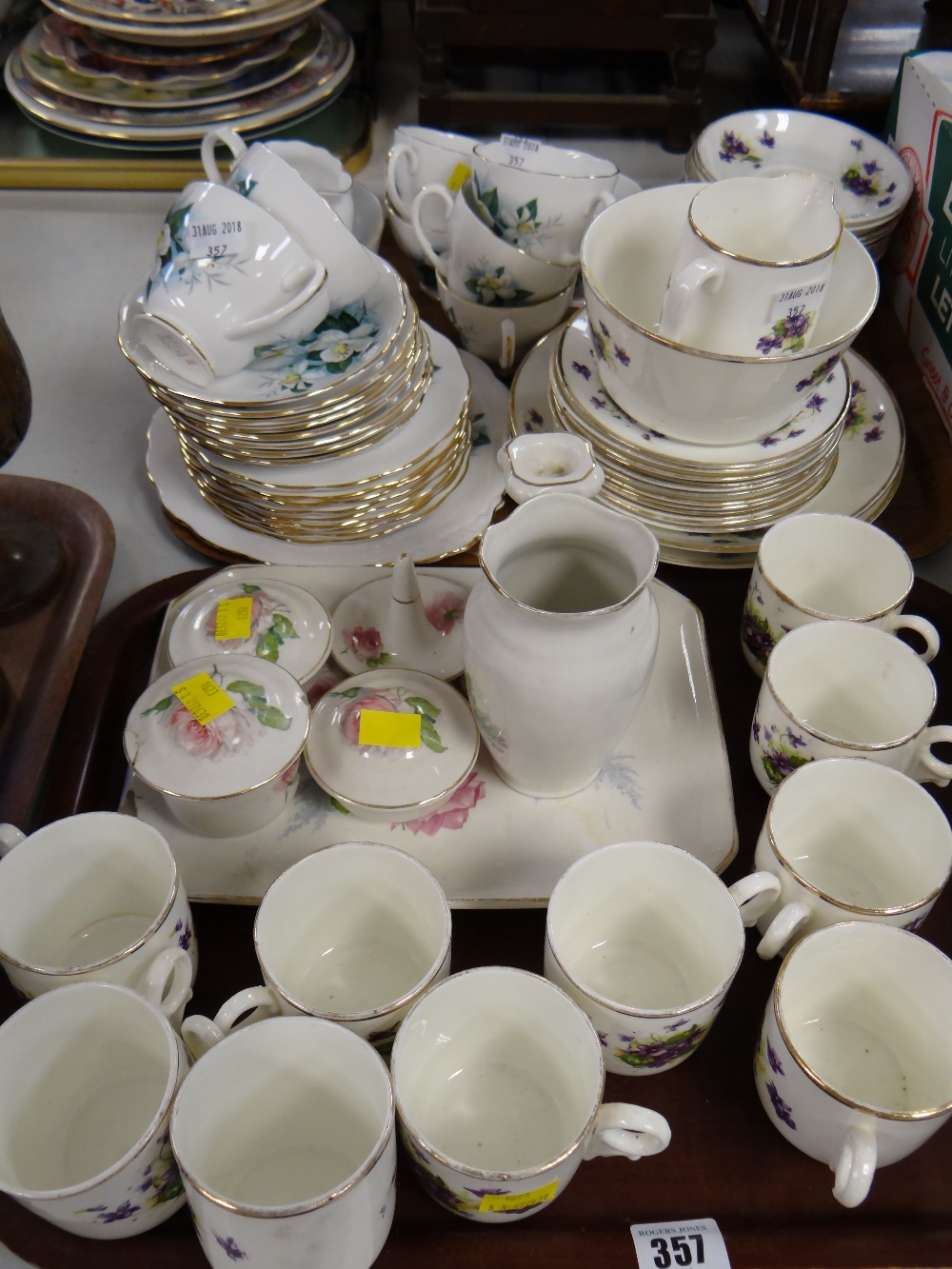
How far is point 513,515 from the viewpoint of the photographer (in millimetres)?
705

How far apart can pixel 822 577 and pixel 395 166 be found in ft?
1.99

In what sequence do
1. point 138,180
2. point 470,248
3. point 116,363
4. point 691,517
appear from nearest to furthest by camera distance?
point 691,517, point 470,248, point 116,363, point 138,180

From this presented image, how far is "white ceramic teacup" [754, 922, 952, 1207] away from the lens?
59cm

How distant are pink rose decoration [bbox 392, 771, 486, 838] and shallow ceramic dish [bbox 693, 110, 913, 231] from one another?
2.35ft

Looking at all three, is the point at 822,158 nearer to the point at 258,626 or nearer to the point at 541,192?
the point at 541,192

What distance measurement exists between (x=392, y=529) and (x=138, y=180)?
755mm

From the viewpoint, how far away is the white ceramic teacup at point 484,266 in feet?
3.34

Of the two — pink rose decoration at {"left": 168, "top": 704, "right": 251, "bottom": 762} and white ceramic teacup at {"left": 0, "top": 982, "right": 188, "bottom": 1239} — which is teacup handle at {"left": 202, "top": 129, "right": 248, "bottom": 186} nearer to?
pink rose decoration at {"left": 168, "top": 704, "right": 251, "bottom": 762}

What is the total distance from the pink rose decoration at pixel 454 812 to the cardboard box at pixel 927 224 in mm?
606

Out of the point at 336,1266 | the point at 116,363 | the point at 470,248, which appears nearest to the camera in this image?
the point at 336,1266

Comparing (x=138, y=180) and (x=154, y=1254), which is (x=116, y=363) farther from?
(x=154, y=1254)

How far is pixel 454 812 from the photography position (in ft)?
2.57

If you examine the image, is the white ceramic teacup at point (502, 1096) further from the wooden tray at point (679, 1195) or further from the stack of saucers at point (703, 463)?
the stack of saucers at point (703, 463)

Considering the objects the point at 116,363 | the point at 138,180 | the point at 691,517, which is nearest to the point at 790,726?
the point at 691,517
